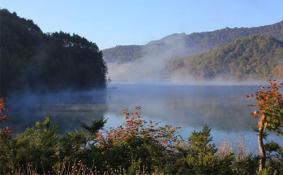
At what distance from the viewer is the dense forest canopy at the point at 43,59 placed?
5434cm

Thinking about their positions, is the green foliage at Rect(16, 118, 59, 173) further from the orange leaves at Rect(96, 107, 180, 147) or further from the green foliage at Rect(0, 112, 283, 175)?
the orange leaves at Rect(96, 107, 180, 147)

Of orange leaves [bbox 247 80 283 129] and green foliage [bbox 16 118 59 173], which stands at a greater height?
orange leaves [bbox 247 80 283 129]

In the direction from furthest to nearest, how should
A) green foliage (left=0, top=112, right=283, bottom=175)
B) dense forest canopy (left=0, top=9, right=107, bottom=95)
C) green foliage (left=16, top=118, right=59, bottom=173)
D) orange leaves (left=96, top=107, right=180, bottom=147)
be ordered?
dense forest canopy (left=0, top=9, right=107, bottom=95) < orange leaves (left=96, top=107, right=180, bottom=147) < green foliage (left=16, top=118, right=59, bottom=173) < green foliage (left=0, top=112, right=283, bottom=175)

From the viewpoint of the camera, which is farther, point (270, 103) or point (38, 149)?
point (38, 149)

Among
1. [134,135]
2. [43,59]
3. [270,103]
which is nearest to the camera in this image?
[270,103]

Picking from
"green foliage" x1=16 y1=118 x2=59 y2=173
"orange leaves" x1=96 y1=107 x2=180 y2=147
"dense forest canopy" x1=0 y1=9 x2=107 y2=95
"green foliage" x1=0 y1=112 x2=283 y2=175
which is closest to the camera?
"green foliage" x1=0 y1=112 x2=283 y2=175

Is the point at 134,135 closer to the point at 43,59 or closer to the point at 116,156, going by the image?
the point at 116,156

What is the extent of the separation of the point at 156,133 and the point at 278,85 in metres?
3.71

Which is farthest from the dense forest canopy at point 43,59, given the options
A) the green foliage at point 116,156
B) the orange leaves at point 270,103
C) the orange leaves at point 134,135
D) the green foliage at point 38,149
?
the orange leaves at point 270,103

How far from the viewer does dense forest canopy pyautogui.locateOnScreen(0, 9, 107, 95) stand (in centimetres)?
5434

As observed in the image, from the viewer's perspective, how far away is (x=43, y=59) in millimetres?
68062

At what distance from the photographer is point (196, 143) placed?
9.59 m

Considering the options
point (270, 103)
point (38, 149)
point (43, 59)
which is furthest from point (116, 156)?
point (43, 59)

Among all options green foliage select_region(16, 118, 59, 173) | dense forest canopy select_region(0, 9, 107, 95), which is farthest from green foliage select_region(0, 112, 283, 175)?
dense forest canopy select_region(0, 9, 107, 95)
